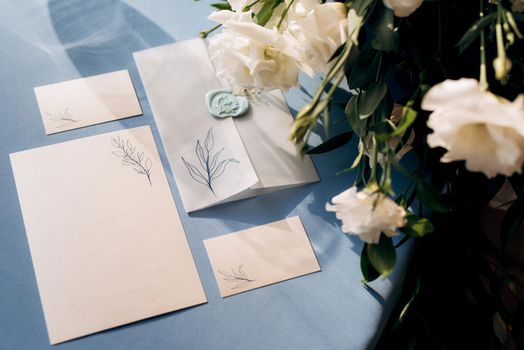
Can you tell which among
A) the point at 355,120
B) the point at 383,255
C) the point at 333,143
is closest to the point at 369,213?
the point at 383,255

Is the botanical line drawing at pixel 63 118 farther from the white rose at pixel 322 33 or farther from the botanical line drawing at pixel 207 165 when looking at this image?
the white rose at pixel 322 33

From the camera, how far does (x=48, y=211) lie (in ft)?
2.46

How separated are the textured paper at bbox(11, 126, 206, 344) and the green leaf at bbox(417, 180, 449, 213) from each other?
0.30 metres

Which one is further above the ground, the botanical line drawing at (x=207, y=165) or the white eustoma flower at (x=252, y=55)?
the white eustoma flower at (x=252, y=55)

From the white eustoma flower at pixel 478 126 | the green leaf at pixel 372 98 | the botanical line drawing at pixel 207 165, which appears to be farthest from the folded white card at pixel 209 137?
the white eustoma flower at pixel 478 126

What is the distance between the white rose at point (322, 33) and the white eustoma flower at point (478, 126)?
0.50ft

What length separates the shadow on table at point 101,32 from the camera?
0.91 m

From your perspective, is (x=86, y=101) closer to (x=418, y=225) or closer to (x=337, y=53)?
(x=337, y=53)

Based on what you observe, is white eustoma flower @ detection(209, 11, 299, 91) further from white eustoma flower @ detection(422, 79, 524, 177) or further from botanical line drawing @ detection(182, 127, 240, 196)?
white eustoma flower @ detection(422, 79, 524, 177)

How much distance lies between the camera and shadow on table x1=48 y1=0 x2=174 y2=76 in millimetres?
912

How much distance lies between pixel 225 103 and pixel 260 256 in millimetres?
244

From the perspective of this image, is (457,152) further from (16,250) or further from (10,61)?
(10,61)

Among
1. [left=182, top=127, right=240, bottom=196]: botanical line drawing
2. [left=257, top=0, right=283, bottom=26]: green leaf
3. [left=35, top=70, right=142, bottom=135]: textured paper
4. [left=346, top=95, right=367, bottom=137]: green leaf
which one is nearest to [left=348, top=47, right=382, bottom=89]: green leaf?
[left=346, top=95, right=367, bottom=137]: green leaf

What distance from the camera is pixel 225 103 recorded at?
34.6 inches
